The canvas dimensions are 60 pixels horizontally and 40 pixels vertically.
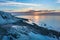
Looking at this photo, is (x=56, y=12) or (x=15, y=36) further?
(x=56, y=12)

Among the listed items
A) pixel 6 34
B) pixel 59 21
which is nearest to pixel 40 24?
pixel 59 21

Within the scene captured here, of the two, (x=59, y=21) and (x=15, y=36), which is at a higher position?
(x=59, y=21)

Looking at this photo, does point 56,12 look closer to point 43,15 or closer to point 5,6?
point 43,15

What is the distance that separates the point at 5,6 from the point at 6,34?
0.98 feet

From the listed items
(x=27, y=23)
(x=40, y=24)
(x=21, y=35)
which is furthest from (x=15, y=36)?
(x=40, y=24)

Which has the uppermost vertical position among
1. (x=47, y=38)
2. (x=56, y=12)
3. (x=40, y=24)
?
(x=56, y=12)

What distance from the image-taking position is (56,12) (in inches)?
57.1

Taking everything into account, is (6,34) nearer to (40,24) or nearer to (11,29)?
(11,29)

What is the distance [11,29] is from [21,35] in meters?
0.12

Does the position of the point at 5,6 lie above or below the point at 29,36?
above

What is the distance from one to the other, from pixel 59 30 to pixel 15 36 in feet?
1.56

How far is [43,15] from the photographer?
4.74ft

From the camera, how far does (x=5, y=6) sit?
1.41 meters

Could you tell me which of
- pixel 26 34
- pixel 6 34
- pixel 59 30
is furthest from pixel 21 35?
pixel 59 30
